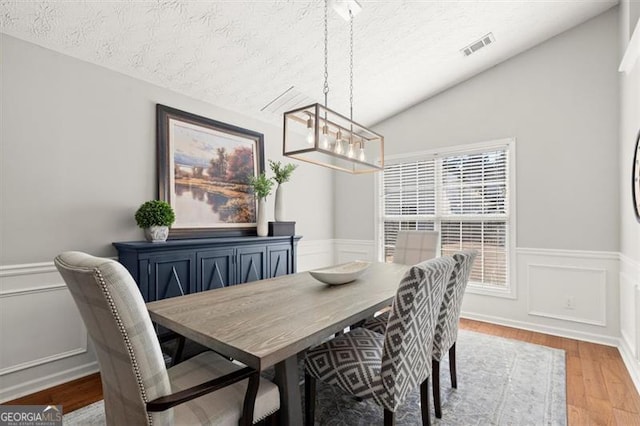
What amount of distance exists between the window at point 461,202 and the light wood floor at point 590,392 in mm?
1005

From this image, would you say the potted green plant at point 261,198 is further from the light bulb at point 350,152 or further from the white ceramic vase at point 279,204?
the light bulb at point 350,152

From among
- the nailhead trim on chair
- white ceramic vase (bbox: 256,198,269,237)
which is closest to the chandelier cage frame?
white ceramic vase (bbox: 256,198,269,237)

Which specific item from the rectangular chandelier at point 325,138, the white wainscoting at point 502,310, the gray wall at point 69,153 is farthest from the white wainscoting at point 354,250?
the gray wall at point 69,153

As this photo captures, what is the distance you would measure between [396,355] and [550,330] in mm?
2999

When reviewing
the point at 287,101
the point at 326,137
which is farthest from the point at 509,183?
the point at 287,101

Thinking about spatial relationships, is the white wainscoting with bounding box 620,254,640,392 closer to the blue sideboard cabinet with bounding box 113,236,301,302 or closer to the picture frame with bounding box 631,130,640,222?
the picture frame with bounding box 631,130,640,222

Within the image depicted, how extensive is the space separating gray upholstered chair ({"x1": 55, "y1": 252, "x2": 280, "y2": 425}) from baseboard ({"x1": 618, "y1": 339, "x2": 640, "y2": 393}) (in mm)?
2784

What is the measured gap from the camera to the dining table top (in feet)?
3.87

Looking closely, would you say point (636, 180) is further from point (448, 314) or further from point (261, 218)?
point (261, 218)

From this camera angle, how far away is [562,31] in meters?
3.34

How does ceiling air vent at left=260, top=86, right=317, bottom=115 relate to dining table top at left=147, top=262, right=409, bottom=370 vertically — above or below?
above

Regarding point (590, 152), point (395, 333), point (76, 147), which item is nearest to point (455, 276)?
point (395, 333)

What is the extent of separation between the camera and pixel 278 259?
3525mm

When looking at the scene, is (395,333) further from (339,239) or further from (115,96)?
(339,239)
